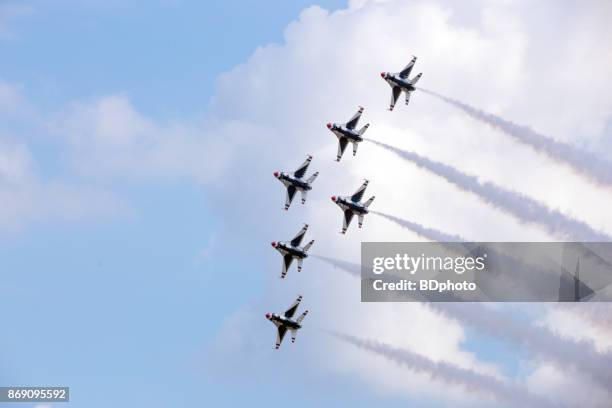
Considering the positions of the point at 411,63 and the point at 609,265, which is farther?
the point at 411,63

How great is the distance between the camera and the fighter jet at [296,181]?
11069 cm

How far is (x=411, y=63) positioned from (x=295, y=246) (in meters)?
24.8

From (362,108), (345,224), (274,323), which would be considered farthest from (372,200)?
(274,323)

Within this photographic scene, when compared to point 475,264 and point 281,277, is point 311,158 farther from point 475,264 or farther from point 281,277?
point 475,264

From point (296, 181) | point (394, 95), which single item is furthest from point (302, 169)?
point (394, 95)

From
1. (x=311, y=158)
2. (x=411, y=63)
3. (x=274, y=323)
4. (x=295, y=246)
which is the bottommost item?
(x=274, y=323)

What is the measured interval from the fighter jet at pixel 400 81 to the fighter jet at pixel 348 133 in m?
4.36

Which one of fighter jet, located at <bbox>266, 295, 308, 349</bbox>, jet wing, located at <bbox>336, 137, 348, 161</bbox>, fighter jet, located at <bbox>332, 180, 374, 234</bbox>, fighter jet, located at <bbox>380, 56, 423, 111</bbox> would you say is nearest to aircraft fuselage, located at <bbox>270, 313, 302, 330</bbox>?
fighter jet, located at <bbox>266, 295, 308, 349</bbox>

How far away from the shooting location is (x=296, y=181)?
365ft

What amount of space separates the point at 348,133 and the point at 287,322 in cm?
2277

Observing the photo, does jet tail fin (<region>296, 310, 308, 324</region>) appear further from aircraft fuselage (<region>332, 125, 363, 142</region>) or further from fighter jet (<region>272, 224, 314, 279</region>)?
aircraft fuselage (<region>332, 125, 363, 142</region>)

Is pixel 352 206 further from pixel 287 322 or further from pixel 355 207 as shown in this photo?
pixel 287 322

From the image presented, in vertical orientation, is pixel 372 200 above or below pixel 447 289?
above

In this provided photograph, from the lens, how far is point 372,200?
10700 cm
